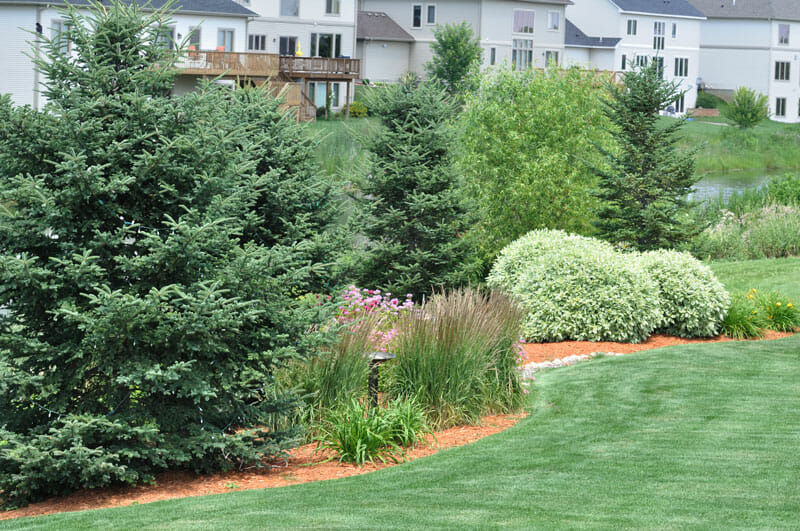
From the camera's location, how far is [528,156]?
21125 mm

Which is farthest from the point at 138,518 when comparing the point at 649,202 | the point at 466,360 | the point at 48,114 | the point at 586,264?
the point at 649,202

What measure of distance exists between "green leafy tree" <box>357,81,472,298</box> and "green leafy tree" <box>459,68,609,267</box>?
3.78 metres

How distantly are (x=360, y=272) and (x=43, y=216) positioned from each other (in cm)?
910

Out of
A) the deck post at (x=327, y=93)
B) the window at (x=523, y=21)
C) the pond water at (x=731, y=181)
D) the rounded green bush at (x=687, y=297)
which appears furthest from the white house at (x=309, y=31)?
the rounded green bush at (x=687, y=297)

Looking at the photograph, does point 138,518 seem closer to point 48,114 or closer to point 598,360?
point 48,114

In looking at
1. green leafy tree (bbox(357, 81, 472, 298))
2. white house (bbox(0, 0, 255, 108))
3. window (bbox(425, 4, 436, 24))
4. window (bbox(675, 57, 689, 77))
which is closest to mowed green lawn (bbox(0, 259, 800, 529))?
green leafy tree (bbox(357, 81, 472, 298))

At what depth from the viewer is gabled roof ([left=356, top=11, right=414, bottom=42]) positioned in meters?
63.0

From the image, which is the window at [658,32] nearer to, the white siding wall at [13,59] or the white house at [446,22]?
the white house at [446,22]

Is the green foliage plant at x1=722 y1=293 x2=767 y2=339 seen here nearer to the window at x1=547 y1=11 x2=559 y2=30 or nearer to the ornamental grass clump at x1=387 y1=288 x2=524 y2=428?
the ornamental grass clump at x1=387 y1=288 x2=524 y2=428

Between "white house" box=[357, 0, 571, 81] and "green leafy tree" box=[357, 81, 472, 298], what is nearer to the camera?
"green leafy tree" box=[357, 81, 472, 298]

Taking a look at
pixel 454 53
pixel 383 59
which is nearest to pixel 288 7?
pixel 383 59

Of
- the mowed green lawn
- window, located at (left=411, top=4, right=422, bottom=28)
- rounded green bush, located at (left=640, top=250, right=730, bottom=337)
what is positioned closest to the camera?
the mowed green lawn

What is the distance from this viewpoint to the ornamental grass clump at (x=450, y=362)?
9.18 meters

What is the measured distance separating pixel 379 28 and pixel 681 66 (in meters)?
29.4
